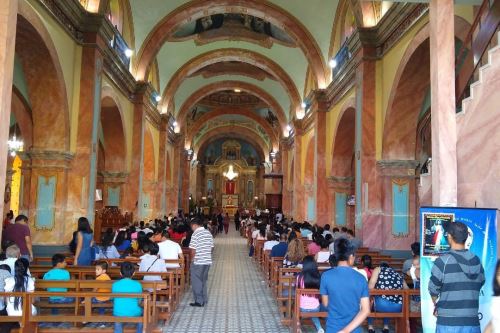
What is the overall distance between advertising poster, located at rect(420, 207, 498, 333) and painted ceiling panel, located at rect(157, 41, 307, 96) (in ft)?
54.6

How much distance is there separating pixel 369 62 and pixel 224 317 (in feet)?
24.9

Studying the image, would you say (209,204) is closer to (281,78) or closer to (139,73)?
(281,78)

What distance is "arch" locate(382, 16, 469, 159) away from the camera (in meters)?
9.89

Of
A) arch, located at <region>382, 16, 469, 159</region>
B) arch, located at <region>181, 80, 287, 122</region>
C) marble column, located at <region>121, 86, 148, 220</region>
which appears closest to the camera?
arch, located at <region>382, 16, 469, 159</region>

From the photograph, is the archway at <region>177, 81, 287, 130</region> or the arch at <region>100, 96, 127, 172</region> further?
the archway at <region>177, 81, 287, 130</region>

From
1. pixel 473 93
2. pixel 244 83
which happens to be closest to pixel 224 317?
pixel 473 93

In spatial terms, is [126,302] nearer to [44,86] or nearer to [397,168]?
[44,86]

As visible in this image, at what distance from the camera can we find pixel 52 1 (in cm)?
973

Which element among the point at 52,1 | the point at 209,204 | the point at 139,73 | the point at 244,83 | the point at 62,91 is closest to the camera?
the point at 52,1

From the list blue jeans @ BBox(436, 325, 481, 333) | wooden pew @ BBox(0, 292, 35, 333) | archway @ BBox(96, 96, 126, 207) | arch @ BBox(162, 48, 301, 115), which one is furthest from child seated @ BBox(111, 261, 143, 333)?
arch @ BBox(162, 48, 301, 115)

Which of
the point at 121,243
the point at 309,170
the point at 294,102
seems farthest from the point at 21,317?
the point at 294,102

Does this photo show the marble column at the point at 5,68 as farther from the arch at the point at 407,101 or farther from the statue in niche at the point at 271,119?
the statue in niche at the point at 271,119

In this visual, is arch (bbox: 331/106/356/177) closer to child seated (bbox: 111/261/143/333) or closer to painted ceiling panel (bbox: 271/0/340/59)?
painted ceiling panel (bbox: 271/0/340/59)

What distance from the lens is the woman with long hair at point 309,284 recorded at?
19.6 feet
